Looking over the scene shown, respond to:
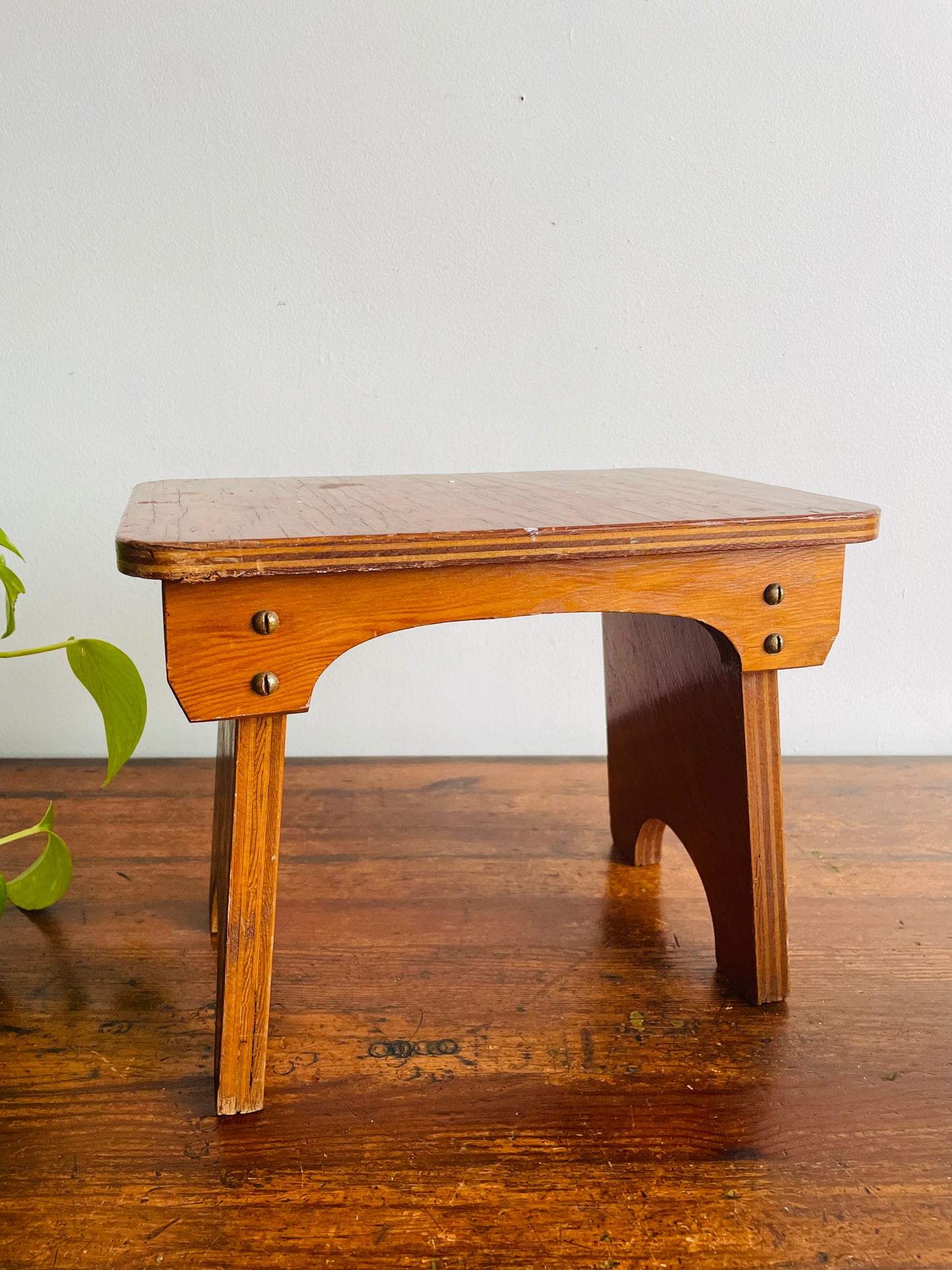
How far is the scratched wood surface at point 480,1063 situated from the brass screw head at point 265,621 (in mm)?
428

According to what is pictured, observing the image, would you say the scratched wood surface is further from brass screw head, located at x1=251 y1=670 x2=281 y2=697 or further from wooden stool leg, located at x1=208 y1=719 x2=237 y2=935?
brass screw head, located at x1=251 y1=670 x2=281 y2=697

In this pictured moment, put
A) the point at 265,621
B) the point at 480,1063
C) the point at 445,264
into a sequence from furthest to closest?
the point at 445,264, the point at 480,1063, the point at 265,621

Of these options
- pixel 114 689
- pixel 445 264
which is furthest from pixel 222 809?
pixel 445 264

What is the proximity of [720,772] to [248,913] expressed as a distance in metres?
0.52

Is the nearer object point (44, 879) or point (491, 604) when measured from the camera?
point (491, 604)

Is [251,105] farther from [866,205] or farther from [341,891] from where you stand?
[341,891]

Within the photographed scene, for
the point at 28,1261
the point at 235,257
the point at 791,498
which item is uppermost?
the point at 235,257

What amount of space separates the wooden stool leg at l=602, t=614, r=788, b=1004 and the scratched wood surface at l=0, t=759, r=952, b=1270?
7 cm

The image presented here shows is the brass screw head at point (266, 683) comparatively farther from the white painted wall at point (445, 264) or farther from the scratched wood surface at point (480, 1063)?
the white painted wall at point (445, 264)

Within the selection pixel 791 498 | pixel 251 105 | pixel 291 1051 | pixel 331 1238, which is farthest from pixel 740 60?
pixel 331 1238

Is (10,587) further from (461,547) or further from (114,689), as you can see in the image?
(461,547)

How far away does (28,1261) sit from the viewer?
2.45 feet

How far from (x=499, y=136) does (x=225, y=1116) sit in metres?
1.44

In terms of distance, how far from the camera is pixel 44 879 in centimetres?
116
